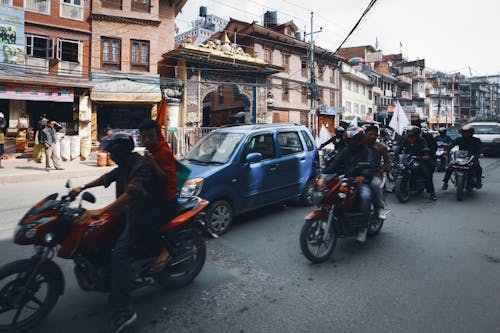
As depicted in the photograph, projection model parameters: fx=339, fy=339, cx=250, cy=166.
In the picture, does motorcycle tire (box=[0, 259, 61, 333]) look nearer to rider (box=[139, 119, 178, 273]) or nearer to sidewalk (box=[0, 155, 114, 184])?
rider (box=[139, 119, 178, 273])

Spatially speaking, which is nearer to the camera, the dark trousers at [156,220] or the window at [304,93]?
the dark trousers at [156,220]

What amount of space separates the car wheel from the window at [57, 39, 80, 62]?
61.1 feet

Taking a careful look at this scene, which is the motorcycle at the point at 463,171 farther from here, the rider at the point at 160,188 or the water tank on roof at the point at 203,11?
the water tank on roof at the point at 203,11

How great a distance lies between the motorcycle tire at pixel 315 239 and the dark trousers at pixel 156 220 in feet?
5.66

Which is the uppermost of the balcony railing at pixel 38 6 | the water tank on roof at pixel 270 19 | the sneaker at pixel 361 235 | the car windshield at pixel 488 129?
the water tank on roof at pixel 270 19

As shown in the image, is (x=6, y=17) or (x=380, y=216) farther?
(x=6, y=17)

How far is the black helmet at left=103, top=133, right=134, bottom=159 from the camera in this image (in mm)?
3184

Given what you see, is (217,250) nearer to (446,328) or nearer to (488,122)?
(446,328)

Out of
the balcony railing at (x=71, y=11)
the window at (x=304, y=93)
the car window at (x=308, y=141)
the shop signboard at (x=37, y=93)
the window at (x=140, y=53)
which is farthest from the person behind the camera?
the window at (x=304, y=93)

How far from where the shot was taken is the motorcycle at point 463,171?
8.20 m

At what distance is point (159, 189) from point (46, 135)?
1183cm

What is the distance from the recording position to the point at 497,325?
2.99m

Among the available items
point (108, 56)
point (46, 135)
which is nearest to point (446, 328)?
point (46, 135)

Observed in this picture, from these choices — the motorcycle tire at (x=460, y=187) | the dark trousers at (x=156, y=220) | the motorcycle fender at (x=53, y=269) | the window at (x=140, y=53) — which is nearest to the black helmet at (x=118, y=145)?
the dark trousers at (x=156, y=220)
